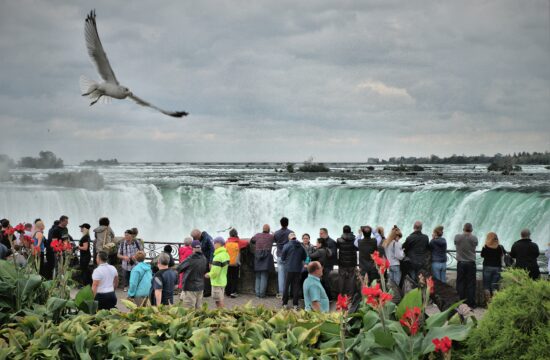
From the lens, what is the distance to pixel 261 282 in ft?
40.4

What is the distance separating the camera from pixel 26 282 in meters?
6.14

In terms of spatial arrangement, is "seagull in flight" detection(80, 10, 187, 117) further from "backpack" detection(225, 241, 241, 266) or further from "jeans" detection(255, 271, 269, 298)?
"jeans" detection(255, 271, 269, 298)

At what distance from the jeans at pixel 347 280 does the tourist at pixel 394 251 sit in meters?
0.70

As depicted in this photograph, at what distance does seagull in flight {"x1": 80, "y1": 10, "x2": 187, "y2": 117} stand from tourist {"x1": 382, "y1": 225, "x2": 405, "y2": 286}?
4944mm

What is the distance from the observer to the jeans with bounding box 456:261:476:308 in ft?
36.7

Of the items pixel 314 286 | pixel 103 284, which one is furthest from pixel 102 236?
pixel 314 286

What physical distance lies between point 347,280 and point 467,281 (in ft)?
7.35

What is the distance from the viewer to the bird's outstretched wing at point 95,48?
10719 millimetres

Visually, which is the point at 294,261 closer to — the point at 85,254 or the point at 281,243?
the point at 281,243

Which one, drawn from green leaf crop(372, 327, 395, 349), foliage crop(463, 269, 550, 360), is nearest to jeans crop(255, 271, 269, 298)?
green leaf crop(372, 327, 395, 349)

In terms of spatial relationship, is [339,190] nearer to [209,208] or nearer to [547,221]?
[209,208]

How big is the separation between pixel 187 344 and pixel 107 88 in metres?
7.15

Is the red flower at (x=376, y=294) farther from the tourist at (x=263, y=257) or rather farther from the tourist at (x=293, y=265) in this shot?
the tourist at (x=263, y=257)

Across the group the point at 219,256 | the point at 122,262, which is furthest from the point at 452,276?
the point at 122,262
